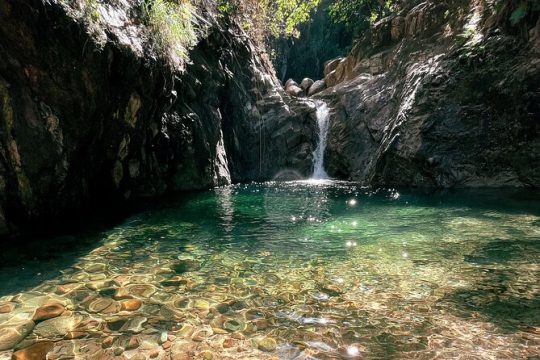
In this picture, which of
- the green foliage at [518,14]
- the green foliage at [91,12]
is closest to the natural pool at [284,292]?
the green foliage at [91,12]

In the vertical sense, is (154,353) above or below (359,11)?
below

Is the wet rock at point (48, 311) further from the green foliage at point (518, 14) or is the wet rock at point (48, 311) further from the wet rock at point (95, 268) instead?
the green foliage at point (518, 14)

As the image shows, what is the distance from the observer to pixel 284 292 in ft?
13.4

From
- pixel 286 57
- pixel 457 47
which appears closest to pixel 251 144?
pixel 457 47

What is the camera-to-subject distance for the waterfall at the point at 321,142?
17.6 m

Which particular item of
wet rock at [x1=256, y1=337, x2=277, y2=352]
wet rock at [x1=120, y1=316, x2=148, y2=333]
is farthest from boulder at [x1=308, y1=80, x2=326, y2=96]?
wet rock at [x1=256, y1=337, x2=277, y2=352]

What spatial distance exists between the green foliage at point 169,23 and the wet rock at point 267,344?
327 inches

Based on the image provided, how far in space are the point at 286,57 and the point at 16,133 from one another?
3037cm

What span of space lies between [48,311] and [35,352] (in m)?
0.72

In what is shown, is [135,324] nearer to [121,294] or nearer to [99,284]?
[121,294]

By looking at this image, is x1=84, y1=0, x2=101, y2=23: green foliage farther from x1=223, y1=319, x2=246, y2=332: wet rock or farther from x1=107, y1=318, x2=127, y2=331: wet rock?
x1=223, y1=319, x2=246, y2=332: wet rock

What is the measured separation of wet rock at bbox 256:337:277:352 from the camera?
302 centimetres

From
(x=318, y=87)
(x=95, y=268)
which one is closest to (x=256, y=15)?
(x=318, y=87)

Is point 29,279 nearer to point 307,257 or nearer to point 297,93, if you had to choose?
point 307,257
